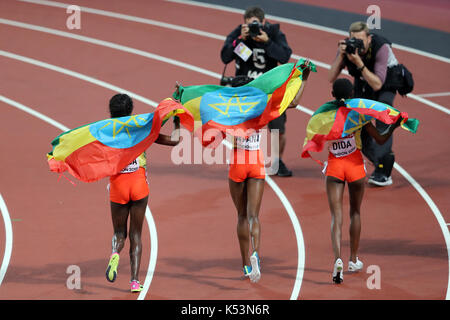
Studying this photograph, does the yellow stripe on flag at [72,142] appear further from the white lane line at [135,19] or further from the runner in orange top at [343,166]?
Answer: the white lane line at [135,19]

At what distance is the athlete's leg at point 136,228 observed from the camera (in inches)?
342

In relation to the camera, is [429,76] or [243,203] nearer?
[243,203]

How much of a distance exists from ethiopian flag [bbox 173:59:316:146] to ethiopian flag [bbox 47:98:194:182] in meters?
0.40

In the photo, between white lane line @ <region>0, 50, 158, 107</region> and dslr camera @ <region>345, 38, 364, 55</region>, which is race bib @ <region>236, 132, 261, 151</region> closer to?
dslr camera @ <region>345, 38, 364, 55</region>

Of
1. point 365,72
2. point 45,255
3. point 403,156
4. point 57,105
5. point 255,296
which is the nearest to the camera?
point 255,296

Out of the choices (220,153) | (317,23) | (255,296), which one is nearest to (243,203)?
(255,296)

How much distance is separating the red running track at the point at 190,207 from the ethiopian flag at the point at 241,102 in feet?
5.68

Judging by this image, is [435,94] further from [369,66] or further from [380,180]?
[369,66]

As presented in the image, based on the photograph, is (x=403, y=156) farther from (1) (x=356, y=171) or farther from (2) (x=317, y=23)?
(2) (x=317, y=23)

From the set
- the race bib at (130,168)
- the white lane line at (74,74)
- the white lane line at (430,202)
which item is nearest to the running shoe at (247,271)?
the race bib at (130,168)

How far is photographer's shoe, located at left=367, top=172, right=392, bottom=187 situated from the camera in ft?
40.0

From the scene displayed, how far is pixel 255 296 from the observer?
8734 mm

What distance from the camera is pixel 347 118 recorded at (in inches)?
351

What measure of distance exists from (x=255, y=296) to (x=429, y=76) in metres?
9.67
